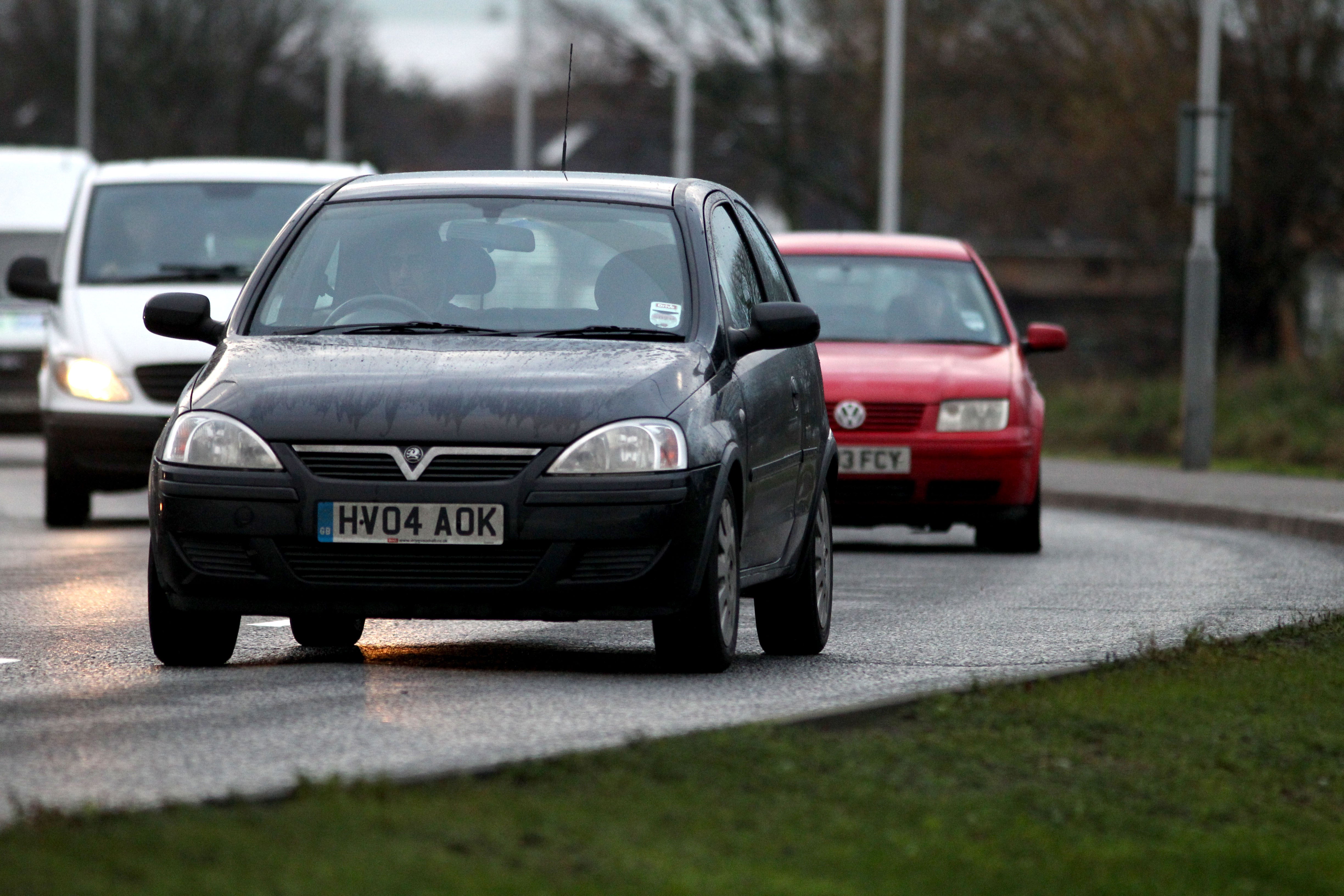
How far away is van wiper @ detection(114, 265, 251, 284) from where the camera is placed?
612 inches

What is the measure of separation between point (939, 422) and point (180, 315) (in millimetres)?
6332

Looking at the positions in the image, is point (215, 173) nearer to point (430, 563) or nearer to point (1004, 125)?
point (430, 563)

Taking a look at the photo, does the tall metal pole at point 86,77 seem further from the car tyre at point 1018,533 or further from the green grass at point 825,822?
the green grass at point 825,822

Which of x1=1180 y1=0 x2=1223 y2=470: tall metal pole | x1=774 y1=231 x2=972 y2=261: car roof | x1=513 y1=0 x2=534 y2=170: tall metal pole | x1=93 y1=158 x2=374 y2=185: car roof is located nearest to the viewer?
x1=774 y1=231 x2=972 y2=261: car roof

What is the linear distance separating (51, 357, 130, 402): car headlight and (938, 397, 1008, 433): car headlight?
4660 mm

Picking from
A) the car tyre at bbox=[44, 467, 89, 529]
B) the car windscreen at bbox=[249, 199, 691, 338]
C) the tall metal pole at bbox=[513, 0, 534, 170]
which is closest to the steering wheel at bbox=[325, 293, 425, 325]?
the car windscreen at bbox=[249, 199, 691, 338]

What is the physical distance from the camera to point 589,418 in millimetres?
7652

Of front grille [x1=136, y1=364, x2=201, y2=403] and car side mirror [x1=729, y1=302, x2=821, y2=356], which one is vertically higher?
car side mirror [x1=729, y1=302, x2=821, y2=356]

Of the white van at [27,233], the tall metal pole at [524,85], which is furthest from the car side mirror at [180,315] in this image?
the tall metal pole at [524,85]

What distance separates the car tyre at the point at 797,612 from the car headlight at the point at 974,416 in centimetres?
521

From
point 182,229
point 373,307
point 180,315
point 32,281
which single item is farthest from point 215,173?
point 373,307

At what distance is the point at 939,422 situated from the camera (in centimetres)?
1431

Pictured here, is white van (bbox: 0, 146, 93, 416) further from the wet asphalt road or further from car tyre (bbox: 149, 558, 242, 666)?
car tyre (bbox: 149, 558, 242, 666)

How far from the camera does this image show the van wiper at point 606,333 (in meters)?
8.29
